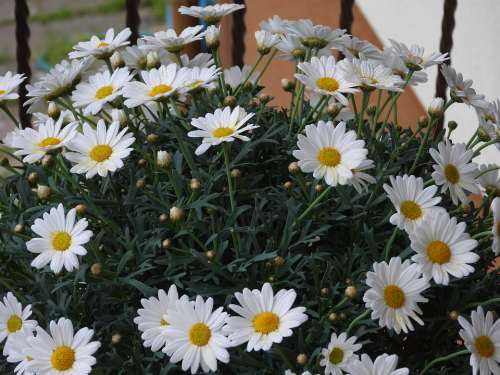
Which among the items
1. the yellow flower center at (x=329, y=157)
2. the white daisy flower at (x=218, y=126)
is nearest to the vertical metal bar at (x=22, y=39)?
the white daisy flower at (x=218, y=126)

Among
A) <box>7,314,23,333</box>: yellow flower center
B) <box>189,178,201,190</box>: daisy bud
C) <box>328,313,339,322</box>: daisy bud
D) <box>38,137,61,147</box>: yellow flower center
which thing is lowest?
<box>7,314,23,333</box>: yellow flower center

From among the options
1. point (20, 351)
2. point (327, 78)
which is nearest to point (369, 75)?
point (327, 78)

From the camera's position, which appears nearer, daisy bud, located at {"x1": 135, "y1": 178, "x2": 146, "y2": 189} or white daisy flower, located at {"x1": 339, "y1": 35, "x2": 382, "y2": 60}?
daisy bud, located at {"x1": 135, "y1": 178, "x2": 146, "y2": 189}

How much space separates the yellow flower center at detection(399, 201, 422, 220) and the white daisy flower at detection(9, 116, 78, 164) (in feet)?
1.12

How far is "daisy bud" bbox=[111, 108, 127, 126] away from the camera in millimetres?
892

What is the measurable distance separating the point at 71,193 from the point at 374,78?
35 centimetres

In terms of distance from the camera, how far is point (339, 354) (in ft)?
2.35

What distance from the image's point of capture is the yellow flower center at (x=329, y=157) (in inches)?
29.7

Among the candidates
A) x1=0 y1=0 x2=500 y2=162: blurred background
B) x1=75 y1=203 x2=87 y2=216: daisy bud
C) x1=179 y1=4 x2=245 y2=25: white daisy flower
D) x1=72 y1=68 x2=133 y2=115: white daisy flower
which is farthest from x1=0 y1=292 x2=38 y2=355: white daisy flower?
x1=0 y1=0 x2=500 y2=162: blurred background

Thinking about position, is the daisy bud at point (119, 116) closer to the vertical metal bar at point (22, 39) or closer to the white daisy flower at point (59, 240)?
the white daisy flower at point (59, 240)

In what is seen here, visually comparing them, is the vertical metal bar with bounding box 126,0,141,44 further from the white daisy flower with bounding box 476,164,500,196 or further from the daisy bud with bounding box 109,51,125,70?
the white daisy flower with bounding box 476,164,500,196

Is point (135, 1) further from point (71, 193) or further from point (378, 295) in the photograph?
point (378, 295)

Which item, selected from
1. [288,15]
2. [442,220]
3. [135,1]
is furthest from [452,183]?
[288,15]

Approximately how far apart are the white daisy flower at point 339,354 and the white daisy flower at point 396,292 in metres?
0.03
